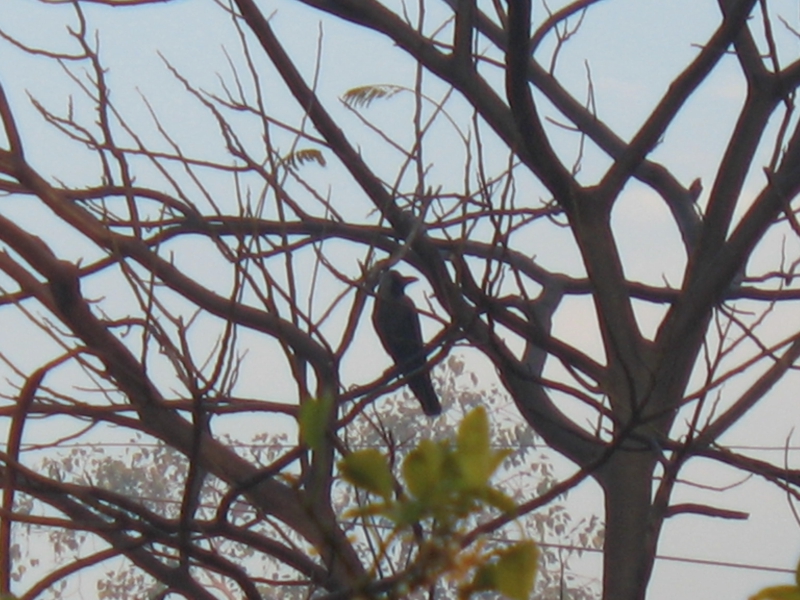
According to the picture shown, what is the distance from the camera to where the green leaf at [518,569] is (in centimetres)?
36

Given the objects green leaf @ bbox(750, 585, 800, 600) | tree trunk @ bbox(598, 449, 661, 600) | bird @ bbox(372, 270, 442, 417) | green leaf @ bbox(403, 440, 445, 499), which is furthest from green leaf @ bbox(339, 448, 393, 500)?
bird @ bbox(372, 270, 442, 417)

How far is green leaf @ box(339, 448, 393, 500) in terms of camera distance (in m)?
0.35

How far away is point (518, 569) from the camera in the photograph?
36 cm

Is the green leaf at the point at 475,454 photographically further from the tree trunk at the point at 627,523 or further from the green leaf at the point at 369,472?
the tree trunk at the point at 627,523

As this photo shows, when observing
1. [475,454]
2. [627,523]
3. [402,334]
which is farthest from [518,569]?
[402,334]

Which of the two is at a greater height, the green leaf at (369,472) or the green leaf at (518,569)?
the green leaf at (369,472)

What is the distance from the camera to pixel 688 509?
2314 millimetres

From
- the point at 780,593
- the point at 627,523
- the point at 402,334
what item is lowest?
the point at 780,593

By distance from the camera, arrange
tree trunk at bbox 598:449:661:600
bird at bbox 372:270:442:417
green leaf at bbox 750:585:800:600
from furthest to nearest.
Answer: bird at bbox 372:270:442:417
tree trunk at bbox 598:449:661:600
green leaf at bbox 750:585:800:600

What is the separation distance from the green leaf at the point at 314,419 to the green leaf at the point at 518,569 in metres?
0.07

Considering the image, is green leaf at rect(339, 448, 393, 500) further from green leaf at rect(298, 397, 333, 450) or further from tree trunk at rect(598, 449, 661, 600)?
tree trunk at rect(598, 449, 661, 600)

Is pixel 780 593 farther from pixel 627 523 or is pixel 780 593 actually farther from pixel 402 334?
pixel 402 334

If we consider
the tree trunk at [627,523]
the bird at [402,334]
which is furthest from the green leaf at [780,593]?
the bird at [402,334]

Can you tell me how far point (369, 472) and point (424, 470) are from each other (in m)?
0.02
